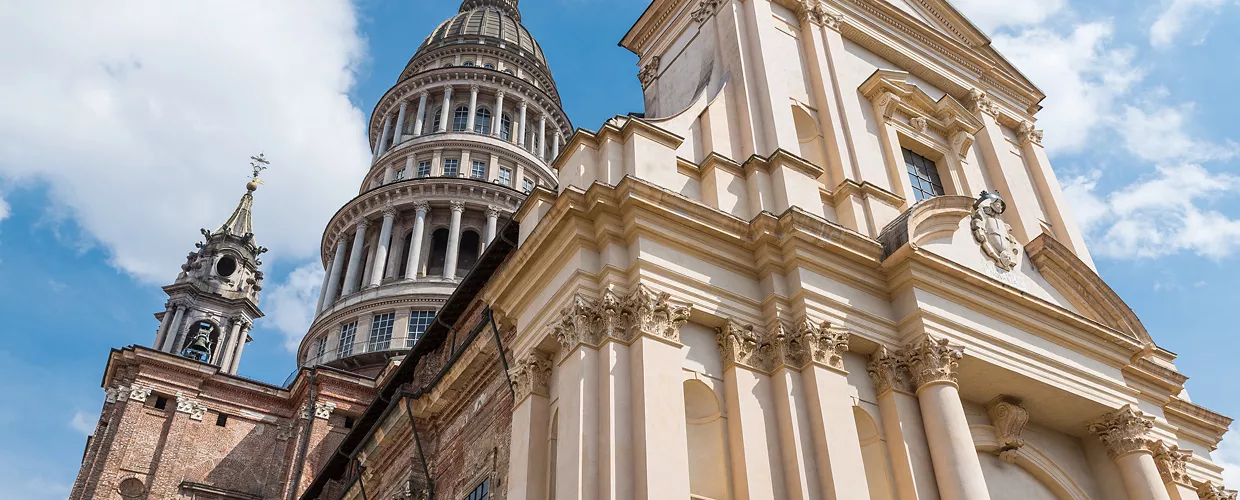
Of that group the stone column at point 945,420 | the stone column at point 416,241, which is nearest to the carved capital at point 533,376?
the stone column at point 945,420

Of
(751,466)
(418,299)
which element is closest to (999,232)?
(751,466)

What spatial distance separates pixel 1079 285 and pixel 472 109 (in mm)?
39136

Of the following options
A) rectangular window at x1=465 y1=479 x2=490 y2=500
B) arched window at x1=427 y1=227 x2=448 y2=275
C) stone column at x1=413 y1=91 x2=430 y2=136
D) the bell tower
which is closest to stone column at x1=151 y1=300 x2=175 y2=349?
the bell tower

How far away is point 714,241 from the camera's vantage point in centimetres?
1502

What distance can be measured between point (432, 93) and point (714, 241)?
138 ft

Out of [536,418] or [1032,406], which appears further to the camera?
[1032,406]

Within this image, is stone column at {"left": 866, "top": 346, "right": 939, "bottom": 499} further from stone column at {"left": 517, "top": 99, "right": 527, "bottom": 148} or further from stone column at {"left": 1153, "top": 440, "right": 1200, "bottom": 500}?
stone column at {"left": 517, "top": 99, "right": 527, "bottom": 148}

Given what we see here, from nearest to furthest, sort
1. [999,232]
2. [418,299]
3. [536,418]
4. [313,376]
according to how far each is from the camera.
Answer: [536,418]
[999,232]
[313,376]
[418,299]

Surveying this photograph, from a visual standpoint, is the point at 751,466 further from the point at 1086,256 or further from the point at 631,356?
the point at 1086,256

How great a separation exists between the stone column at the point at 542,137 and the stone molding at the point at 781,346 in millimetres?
40940

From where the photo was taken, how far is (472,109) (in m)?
53.1

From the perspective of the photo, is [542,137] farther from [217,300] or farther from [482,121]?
[217,300]

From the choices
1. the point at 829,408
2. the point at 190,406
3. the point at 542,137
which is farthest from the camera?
the point at 542,137

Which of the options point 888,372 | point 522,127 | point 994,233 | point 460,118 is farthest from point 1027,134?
point 460,118
